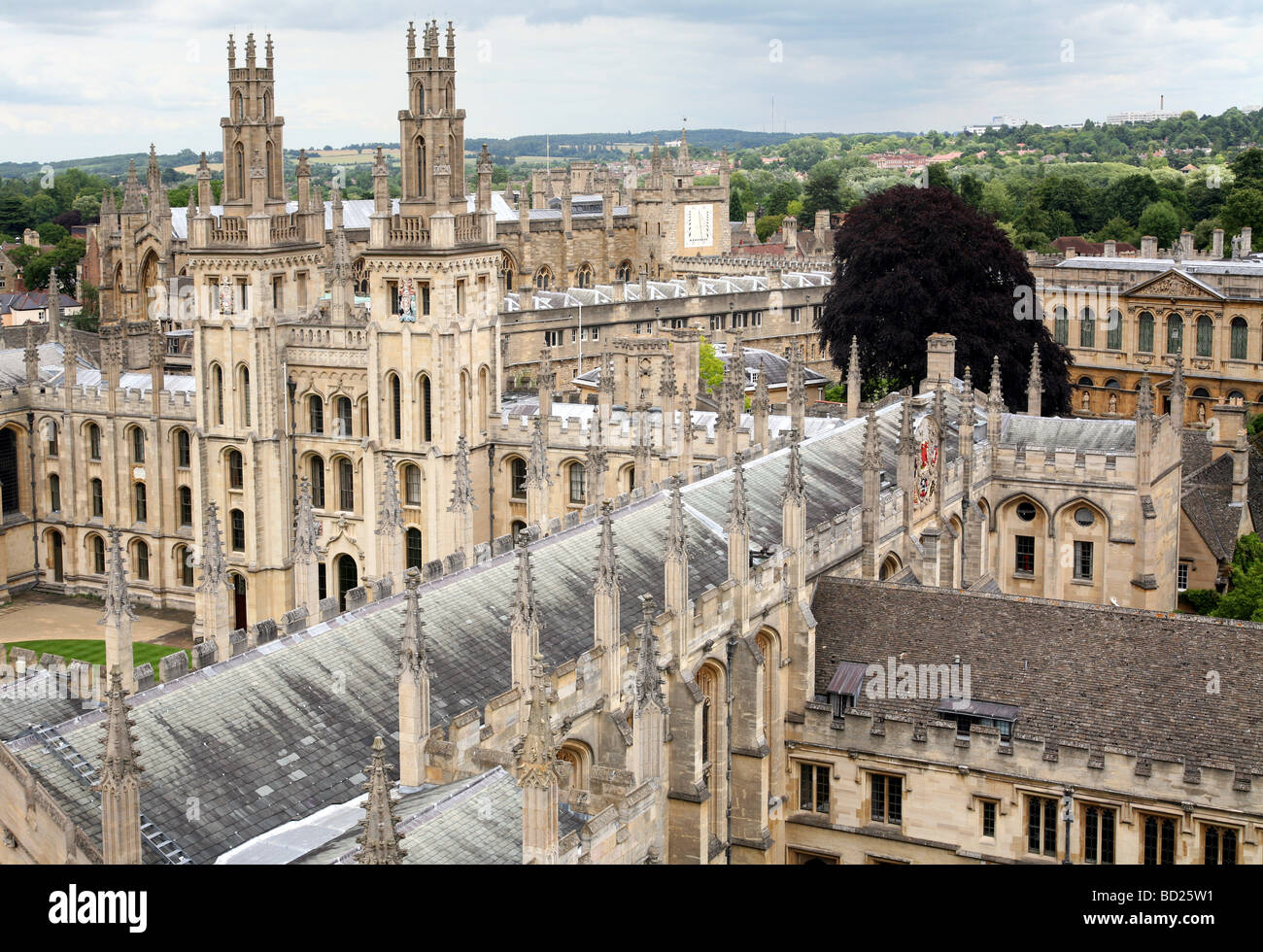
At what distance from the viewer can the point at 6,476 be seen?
63.3 metres

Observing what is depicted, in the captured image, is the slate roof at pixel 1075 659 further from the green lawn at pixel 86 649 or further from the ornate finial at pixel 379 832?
the green lawn at pixel 86 649

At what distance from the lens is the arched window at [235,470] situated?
57.8m

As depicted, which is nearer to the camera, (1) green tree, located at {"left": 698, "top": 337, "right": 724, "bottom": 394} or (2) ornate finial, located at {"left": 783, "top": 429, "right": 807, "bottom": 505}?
(2) ornate finial, located at {"left": 783, "top": 429, "right": 807, "bottom": 505}

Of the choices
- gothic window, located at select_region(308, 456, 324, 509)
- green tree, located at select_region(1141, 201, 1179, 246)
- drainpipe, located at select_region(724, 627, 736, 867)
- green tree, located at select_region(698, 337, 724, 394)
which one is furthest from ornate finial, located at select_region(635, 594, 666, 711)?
green tree, located at select_region(1141, 201, 1179, 246)

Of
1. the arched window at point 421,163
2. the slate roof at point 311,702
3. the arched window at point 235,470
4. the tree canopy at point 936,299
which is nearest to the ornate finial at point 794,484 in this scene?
the slate roof at point 311,702

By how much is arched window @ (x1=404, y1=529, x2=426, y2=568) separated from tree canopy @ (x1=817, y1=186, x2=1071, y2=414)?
Result: 75.8ft

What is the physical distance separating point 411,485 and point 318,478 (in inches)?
176

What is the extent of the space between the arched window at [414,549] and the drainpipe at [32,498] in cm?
1784

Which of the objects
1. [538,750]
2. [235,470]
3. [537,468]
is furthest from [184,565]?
[538,750]

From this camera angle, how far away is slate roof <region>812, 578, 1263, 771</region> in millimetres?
30719

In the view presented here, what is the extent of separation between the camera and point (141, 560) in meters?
62.2

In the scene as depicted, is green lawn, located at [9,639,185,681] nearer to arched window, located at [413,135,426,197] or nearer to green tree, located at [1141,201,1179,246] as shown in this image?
arched window, located at [413,135,426,197]

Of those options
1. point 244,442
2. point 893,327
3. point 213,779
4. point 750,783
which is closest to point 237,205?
point 244,442
